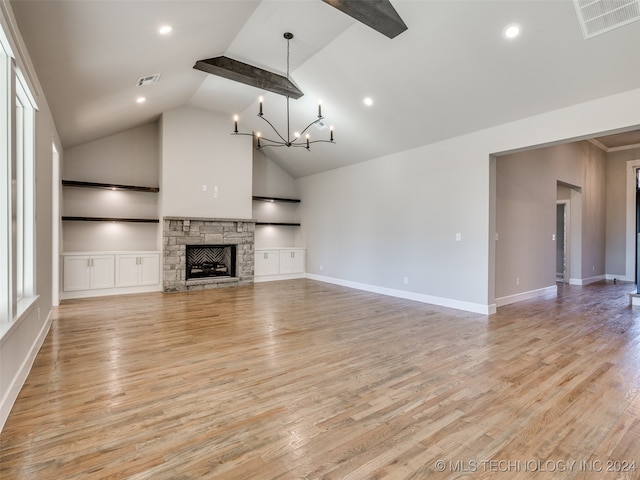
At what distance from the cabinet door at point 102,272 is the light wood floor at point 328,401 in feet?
5.77

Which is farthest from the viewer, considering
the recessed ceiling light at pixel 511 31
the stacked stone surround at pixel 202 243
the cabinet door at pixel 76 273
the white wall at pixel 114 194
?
the stacked stone surround at pixel 202 243

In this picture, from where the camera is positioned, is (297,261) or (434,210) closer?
(434,210)

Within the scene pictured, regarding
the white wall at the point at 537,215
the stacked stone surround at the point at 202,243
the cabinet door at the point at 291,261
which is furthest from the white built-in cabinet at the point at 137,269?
the white wall at the point at 537,215

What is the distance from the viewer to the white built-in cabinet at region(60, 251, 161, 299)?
19.4 ft

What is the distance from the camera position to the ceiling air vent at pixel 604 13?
2920mm

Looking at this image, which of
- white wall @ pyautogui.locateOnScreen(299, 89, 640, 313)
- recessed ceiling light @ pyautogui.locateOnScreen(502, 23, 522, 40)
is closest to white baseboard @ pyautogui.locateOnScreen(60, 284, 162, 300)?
white wall @ pyautogui.locateOnScreen(299, 89, 640, 313)

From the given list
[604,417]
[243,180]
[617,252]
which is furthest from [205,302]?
[617,252]

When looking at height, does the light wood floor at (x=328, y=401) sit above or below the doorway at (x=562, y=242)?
below

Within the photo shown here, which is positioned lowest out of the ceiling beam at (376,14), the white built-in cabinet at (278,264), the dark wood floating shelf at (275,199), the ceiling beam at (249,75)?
the white built-in cabinet at (278,264)

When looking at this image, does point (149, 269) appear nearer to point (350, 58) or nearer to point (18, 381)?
point (18, 381)

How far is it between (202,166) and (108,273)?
2.82 metres

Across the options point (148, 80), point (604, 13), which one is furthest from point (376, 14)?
point (148, 80)

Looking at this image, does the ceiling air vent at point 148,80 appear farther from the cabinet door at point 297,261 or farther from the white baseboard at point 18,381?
the cabinet door at point 297,261

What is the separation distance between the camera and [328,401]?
241 centimetres
